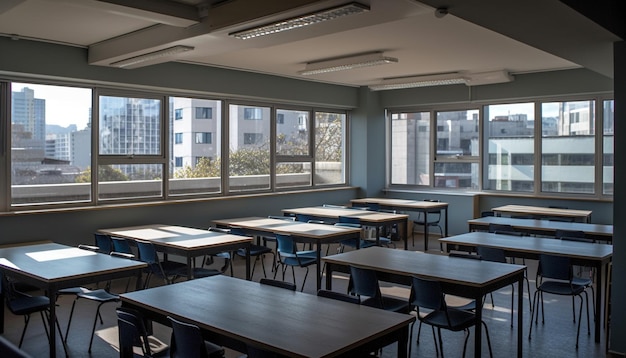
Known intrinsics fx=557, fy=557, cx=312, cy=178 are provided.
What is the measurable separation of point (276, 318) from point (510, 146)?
8421 millimetres

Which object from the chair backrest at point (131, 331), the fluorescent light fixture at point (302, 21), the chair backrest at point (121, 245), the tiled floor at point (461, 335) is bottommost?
the tiled floor at point (461, 335)

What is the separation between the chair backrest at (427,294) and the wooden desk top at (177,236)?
95.9 inches

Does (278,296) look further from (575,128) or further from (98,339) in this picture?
(575,128)

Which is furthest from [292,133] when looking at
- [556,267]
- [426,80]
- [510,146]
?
[556,267]

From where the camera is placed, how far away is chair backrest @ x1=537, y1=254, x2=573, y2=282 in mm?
4988

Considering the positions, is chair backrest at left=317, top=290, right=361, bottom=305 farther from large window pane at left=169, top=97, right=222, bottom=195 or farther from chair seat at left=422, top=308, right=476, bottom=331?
large window pane at left=169, top=97, right=222, bottom=195

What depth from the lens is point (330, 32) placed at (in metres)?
5.57

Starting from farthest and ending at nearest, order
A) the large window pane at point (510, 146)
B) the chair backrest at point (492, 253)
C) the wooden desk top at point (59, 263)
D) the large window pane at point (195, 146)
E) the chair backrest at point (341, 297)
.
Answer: the large window pane at point (510, 146) → the large window pane at point (195, 146) → the chair backrest at point (492, 253) → the wooden desk top at point (59, 263) → the chair backrest at point (341, 297)

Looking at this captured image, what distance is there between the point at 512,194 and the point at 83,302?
7487mm

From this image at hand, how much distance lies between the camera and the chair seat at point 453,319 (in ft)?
13.2

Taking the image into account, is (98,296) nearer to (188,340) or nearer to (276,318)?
(188,340)

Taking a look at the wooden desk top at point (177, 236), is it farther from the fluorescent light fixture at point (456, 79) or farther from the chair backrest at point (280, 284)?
the fluorescent light fixture at point (456, 79)

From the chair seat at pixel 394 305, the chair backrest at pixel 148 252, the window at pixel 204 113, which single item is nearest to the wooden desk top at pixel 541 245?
the chair seat at pixel 394 305

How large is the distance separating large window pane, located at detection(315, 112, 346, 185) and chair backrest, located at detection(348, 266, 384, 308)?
645cm
